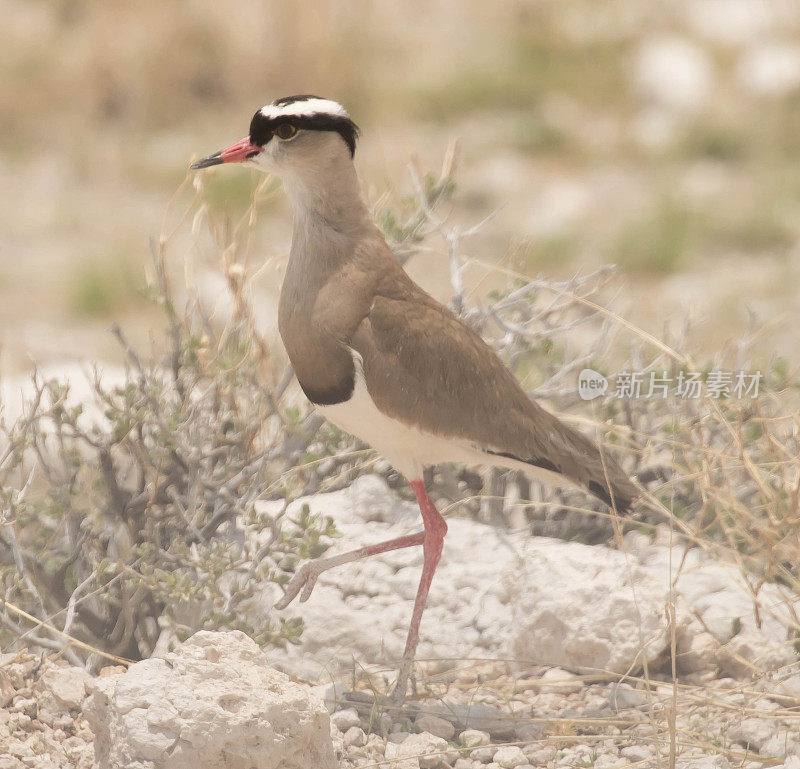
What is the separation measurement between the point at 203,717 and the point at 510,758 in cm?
72

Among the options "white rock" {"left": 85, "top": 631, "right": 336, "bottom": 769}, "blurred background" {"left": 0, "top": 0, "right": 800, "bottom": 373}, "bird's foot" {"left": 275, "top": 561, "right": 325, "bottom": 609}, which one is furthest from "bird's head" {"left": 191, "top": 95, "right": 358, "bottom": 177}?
"blurred background" {"left": 0, "top": 0, "right": 800, "bottom": 373}

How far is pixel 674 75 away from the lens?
28.5ft

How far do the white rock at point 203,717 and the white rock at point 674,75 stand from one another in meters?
6.85

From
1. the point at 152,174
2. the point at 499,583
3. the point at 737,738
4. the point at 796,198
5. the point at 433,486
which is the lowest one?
the point at 737,738

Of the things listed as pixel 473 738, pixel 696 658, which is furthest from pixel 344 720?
pixel 696 658

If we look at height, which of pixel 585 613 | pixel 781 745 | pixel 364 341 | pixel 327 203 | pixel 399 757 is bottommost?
pixel 781 745

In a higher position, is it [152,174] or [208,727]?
[152,174]

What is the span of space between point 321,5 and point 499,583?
656cm

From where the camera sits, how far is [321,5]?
354 inches

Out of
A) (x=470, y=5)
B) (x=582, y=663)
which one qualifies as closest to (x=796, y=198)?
(x=470, y=5)

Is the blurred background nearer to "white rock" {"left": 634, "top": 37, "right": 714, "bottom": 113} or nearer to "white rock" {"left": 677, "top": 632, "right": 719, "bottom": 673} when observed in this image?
"white rock" {"left": 634, "top": 37, "right": 714, "bottom": 113}

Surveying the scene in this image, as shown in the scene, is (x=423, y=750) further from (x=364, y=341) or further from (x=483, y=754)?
(x=364, y=341)

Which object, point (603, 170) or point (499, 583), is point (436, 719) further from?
point (603, 170)

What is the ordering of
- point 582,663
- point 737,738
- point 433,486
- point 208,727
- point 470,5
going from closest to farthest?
1. point 208,727
2. point 737,738
3. point 582,663
4. point 433,486
5. point 470,5
